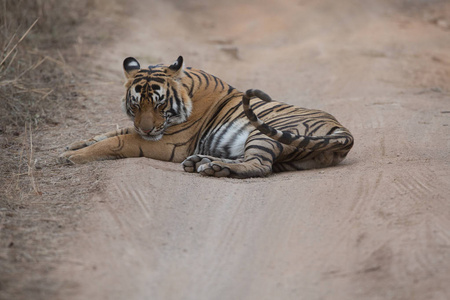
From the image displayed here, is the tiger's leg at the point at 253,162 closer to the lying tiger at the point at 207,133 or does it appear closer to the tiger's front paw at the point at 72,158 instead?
the lying tiger at the point at 207,133

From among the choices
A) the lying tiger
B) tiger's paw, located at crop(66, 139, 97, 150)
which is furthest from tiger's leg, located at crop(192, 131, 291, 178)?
tiger's paw, located at crop(66, 139, 97, 150)

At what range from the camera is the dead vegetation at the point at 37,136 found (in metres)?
3.15

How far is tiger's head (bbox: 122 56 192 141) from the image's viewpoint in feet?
16.3

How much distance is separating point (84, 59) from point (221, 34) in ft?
12.6

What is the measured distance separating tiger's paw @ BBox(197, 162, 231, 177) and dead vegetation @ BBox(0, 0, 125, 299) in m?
0.85

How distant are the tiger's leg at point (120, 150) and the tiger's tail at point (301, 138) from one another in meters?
1.06

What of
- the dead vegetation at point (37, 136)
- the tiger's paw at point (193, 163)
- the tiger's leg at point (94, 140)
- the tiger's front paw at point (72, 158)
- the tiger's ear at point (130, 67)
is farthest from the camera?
the tiger's leg at point (94, 140)

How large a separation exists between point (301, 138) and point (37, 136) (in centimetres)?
288

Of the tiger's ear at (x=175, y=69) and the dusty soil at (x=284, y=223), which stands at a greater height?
the tiger's ear at (x=175, y=69)

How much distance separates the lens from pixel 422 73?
8.66 metres

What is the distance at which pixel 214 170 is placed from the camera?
4469mm

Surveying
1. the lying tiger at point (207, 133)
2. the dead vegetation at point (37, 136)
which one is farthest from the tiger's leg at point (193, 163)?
the dead vegetation at point (37, 136)

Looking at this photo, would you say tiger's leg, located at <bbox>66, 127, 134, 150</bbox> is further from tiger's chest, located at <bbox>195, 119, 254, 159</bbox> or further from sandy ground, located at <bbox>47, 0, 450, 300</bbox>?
tiger's chest, located at <bbox>195, 119, 254, 159</bbox>

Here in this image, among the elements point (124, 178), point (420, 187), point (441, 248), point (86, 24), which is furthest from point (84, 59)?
point (441, 248)
